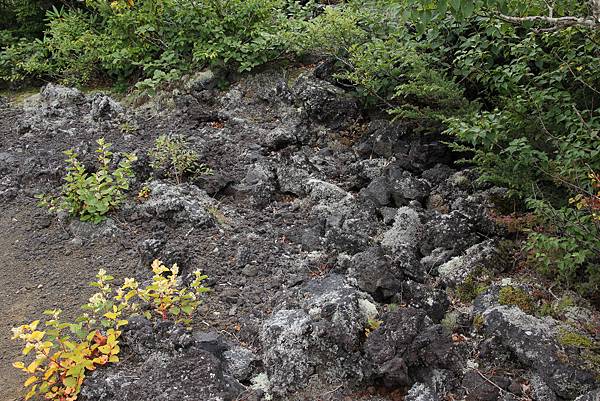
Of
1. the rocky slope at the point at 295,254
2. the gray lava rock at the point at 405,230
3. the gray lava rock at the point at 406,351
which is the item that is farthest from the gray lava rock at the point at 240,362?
the gray lava rock at the point at 405,230

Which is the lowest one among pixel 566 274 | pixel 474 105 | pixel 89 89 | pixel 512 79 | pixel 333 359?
pixel 89 89

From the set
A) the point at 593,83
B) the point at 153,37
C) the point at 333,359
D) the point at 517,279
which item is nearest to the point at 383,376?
the point at 333,359

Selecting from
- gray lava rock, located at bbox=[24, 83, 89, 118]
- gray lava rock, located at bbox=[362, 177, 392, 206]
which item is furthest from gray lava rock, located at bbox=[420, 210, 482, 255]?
gray lava rock, located at bbox=[24, 83, 89, 118]

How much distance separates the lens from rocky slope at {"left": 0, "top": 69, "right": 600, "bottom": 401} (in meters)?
3.46

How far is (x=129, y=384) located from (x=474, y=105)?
12.4 ft

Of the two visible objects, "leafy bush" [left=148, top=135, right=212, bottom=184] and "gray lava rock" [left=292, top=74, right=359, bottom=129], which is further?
"gray lava rock" [left=292, top=74, right=359, bottom=129]

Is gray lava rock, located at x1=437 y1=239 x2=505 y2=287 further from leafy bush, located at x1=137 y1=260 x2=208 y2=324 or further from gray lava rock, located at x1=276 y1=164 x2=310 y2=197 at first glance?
leafy bush, located at x1=137 y1=260 x2=208 y2=324

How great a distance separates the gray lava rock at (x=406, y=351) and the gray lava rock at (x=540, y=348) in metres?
0.42

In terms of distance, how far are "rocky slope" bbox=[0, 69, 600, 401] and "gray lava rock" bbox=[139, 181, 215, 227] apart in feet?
0.06

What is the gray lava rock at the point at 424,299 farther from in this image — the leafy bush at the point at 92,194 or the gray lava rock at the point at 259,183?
the leafy bush at the point at 92,194

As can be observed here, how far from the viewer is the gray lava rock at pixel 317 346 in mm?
3490

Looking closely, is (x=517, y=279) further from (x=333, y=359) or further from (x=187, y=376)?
(x=187, y=376)

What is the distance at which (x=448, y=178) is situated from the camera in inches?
219

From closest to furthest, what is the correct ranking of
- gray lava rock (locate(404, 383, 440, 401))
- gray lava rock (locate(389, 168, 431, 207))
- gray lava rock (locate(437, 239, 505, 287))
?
1. gray lava rock (locate(404, 383, 440, 401))
2. gray lava rock (locate(437, 239, 505, 287))
3. gray lava rock (locate(389, 168, 431, 207))
